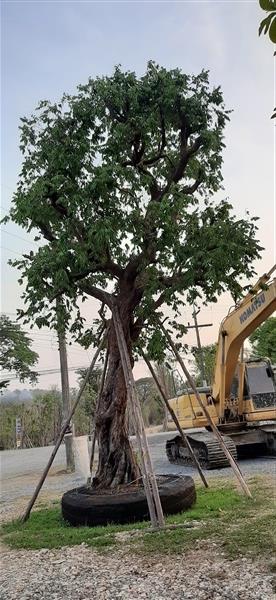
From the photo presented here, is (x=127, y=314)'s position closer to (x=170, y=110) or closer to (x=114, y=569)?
(x=170, y=110)

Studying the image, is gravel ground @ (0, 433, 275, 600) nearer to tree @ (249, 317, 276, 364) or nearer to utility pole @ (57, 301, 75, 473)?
utility pole @ (57, 301, 75, 473)

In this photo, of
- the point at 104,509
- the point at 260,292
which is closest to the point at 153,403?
the point at 260,292

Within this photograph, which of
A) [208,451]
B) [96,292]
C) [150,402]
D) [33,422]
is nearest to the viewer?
[96,292]

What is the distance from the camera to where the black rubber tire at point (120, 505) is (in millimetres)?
5645

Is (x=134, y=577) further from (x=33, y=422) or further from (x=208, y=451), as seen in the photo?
(x=33, y=422)

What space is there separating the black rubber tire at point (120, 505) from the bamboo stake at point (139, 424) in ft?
1.20

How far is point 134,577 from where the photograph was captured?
3818mm

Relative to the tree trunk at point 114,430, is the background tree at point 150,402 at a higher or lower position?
higher

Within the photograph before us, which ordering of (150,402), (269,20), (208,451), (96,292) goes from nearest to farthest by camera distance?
1. (269,20)
2. (96,292)
3. (208,451)
4. (150,402)

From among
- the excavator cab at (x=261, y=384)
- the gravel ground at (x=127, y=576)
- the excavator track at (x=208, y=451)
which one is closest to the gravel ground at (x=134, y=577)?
the gravel ground at (x=127, y=576)

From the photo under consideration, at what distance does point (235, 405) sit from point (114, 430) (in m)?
5.42

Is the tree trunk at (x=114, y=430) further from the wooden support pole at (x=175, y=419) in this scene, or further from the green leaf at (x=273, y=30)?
the green leaf at (x=273, y=30)

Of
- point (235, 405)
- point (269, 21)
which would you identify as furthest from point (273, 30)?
point (235, 405)

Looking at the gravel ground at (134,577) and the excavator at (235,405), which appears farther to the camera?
the excavator at (235,405)
